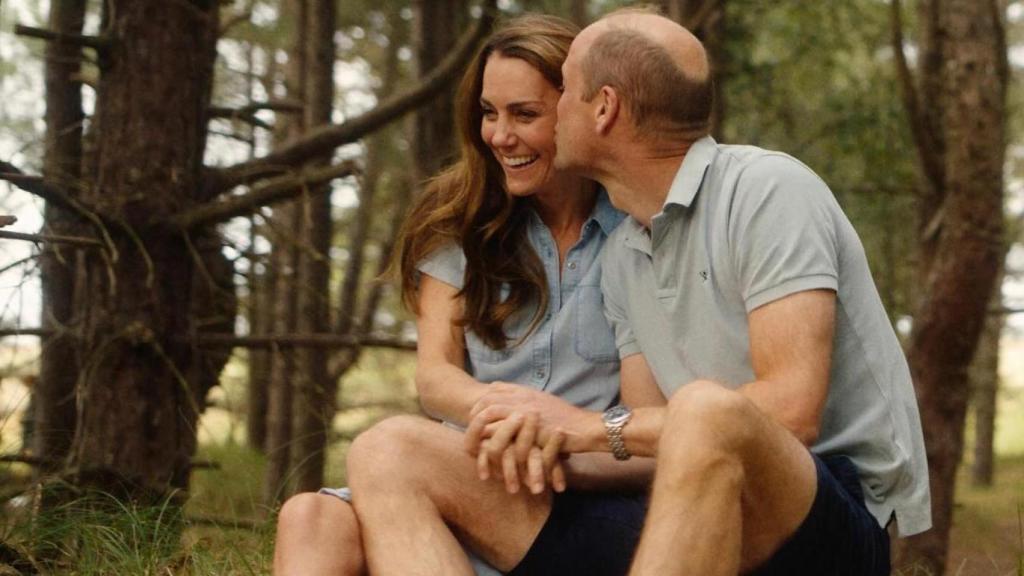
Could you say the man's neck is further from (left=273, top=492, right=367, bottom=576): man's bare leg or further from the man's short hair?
(left=273, top=492, right=367, bottom=576): man's bare leg

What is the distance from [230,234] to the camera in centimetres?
524

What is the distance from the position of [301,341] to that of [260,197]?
23.4 inches

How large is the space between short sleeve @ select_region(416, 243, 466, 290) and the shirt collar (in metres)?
0.71

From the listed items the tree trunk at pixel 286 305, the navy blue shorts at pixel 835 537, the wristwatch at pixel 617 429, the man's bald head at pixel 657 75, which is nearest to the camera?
the navy blue shorts at pixel 835 537

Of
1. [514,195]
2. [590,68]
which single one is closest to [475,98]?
[514,195]

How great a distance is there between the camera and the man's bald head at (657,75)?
3.19 meters

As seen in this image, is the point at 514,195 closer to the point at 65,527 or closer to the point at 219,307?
the point at 65,527

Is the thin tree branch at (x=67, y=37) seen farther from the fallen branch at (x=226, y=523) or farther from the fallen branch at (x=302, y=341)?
the fallen branch at (x=226, y=523)

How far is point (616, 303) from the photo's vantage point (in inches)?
132

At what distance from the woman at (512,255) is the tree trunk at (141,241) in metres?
1.40

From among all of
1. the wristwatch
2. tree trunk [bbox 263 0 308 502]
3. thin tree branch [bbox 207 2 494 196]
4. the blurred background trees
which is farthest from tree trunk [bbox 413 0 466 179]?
the wristwatch

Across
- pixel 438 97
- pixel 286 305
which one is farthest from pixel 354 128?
pixel 286 305

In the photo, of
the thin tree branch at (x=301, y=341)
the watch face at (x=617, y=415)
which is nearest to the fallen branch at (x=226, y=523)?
the thin tree branch at (x=301, y=341)

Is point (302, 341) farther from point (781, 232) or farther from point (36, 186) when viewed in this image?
point (781, 232)
